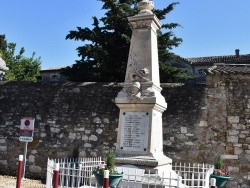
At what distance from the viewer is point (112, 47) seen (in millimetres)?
14656

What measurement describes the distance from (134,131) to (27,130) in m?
4.55

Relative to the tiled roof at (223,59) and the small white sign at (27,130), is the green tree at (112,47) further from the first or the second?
the tiled roof at (223,59)

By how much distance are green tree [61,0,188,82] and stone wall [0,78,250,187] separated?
3088mm

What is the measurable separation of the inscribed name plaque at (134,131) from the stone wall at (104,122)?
342 centimetres

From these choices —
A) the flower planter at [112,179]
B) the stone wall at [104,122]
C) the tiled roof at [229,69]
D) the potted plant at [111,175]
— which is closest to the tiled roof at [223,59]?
the tiled roof at [229,69]

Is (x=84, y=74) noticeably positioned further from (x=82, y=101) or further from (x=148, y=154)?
(x=148, y=154)

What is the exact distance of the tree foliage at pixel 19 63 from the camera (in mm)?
24516

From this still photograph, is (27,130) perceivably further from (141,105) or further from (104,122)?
(141,105)

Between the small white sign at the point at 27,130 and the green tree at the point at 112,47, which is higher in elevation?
the green tree at the point at 112,47

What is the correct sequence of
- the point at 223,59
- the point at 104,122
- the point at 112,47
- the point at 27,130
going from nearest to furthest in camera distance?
the point at 27,130 < the point at 104,122 < the point at 112,47 < the point at 223,59

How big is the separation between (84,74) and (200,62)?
18.1m

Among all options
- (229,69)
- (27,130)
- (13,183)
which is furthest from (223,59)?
(13,183)

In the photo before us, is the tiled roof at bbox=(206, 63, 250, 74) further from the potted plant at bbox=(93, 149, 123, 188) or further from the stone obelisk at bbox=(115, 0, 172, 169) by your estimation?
the potted plant at bbox=(93, 149, 123, 188)

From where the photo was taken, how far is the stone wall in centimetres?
983
